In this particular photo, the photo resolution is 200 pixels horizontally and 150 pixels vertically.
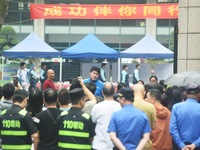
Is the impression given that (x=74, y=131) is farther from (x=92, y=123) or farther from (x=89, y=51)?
(x=89, y=51)

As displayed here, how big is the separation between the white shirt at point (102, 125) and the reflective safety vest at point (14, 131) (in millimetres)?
1065

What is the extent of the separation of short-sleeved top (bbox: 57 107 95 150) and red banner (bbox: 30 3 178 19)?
81.6ft

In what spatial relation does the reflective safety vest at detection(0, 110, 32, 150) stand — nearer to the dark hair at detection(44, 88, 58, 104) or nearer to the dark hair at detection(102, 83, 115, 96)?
the dark hair at detection(44, 88, 58, 104)

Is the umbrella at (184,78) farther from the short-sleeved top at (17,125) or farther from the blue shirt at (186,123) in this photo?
the short-sleeved top at (17,125)

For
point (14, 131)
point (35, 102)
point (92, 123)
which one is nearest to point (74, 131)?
point (92, 123)

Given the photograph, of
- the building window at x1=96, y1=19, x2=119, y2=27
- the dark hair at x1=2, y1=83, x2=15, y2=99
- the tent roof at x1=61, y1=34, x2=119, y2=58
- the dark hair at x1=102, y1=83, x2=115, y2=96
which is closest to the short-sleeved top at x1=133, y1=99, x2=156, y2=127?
the dark hair at x1=102, y1=83, x2=115, y2=96

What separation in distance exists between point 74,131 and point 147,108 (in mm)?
1667

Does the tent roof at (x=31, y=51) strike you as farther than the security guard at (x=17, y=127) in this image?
Yes

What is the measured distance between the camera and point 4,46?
143 feet

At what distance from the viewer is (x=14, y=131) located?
26.3 feet

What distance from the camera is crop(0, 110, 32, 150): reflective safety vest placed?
797cm

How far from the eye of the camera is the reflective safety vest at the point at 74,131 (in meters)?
7.56

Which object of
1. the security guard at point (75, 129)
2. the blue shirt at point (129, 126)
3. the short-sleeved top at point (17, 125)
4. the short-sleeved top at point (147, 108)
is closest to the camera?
the security guard at point (75, 129)

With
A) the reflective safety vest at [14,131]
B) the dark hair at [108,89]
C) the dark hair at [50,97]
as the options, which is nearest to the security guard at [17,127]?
the reflective safety vest at [14,131]
